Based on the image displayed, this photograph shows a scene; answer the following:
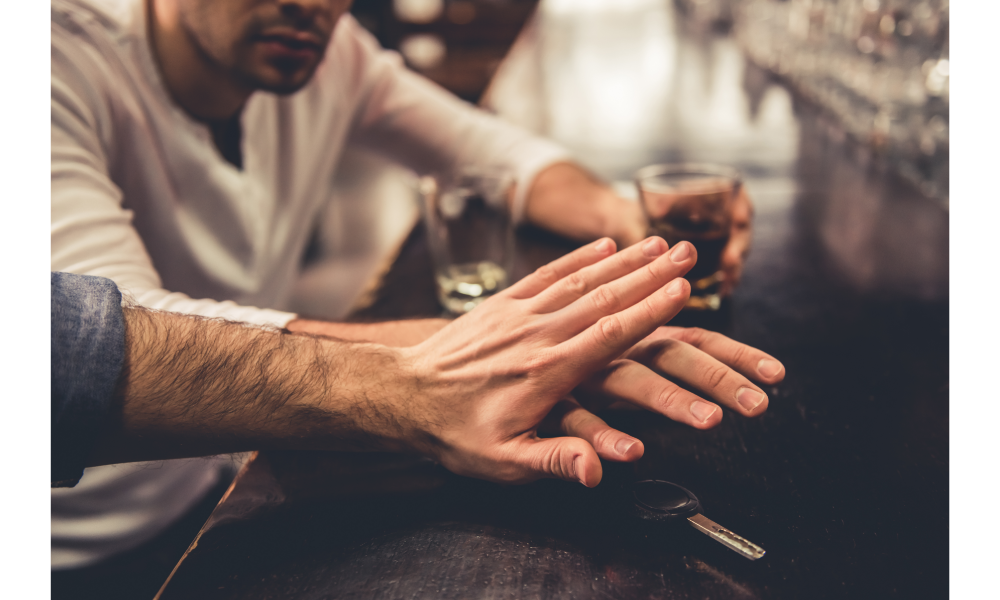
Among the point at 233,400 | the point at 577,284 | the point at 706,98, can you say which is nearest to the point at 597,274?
the point at 577,284

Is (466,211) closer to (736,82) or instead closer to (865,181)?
(865,181)

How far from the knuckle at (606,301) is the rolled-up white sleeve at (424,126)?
2.49 feet

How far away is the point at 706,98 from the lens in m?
2.33

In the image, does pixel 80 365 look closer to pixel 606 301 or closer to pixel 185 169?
pixel 606 301

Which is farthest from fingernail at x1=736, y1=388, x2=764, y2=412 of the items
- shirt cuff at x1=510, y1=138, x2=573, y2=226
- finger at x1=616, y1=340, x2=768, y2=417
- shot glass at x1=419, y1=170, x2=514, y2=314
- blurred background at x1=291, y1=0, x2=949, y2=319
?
shirt cuff at x1=510, y1=138, x2=573, y2=226

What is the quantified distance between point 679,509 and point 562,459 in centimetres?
9

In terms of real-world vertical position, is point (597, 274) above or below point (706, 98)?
below

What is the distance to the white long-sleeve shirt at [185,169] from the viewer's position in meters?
0.81

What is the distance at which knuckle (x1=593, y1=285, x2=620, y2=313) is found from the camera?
65 centimetres

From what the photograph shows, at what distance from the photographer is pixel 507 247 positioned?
97 cm

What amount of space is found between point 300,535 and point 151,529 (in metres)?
0.47

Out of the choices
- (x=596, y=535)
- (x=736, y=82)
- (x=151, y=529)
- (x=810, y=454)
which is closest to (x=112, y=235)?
(x=151, y=529)

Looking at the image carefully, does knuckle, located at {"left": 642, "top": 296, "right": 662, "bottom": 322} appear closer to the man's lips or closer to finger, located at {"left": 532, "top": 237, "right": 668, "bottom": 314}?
finger, located at {"left": 532, "top": 237, "right": 668, "bottom": 314}

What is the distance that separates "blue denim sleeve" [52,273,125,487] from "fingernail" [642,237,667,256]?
46 cm
